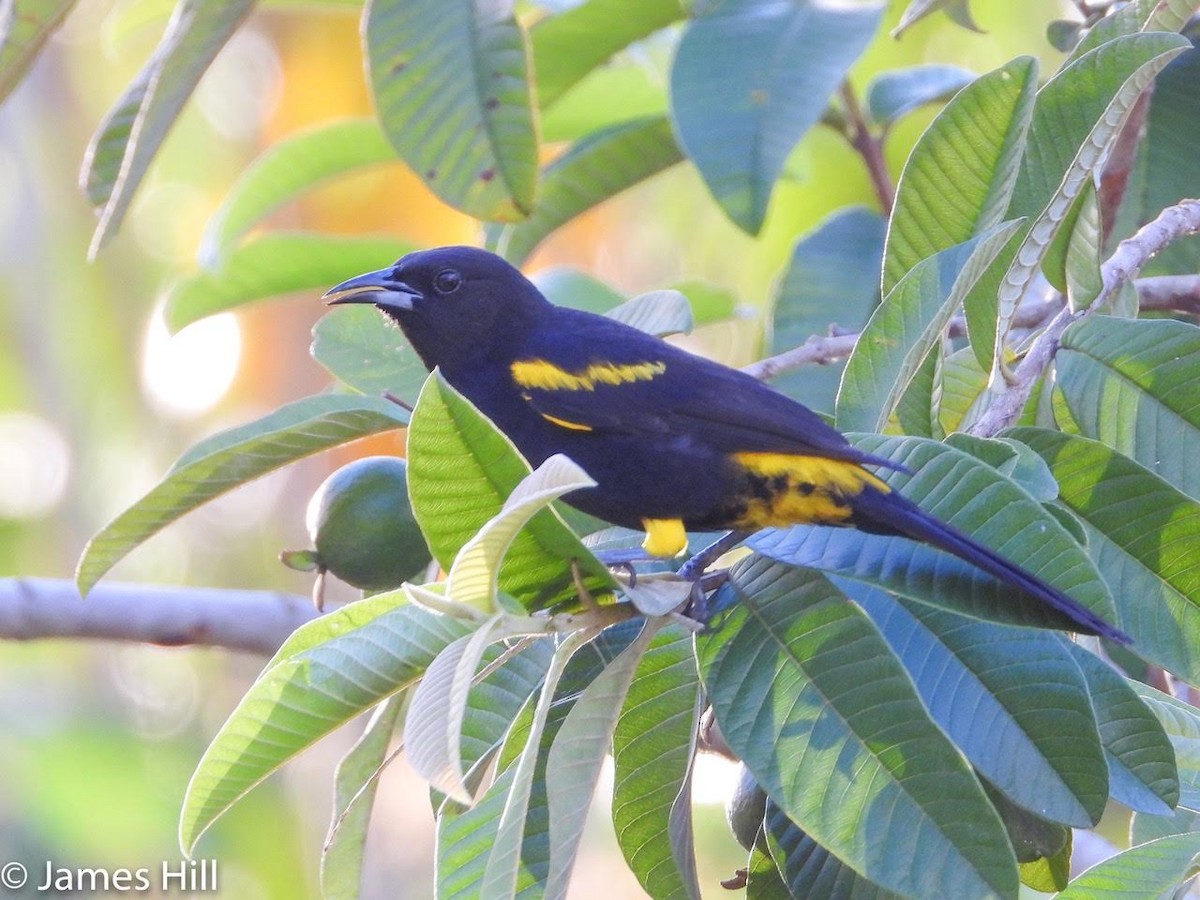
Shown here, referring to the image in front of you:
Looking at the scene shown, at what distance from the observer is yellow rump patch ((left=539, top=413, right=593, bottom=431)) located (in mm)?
2777

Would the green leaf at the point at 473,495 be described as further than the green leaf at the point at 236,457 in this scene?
No

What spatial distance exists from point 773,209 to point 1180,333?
2622 mm

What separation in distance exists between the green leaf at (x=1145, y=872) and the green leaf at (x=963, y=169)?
1.00 m

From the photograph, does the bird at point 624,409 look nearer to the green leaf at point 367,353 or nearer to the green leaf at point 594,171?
the green leaf at point 367,353

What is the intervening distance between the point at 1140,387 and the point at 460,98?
1.63 m

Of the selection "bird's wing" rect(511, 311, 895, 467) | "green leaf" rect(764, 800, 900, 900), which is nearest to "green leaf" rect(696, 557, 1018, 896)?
"green leaf" rect(764, 800, 900, 900)

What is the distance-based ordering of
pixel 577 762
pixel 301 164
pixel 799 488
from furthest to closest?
pixel 301 164 → pixel 799 488 → pixel 577 762

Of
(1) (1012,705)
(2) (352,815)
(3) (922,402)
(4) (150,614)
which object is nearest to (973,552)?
(1) (1012,705)

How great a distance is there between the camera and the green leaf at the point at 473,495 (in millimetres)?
1576

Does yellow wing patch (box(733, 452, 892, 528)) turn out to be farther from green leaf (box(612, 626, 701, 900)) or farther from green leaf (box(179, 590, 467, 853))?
green leaf (box(179, 590, 467, 853))

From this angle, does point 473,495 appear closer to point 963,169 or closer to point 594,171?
point 963,169

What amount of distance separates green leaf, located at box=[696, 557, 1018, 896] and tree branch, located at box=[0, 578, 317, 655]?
→ 50.3 inches

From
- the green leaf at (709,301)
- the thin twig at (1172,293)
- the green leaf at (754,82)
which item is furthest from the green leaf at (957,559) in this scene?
the green leaf at (709,301)

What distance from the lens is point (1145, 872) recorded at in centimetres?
168
